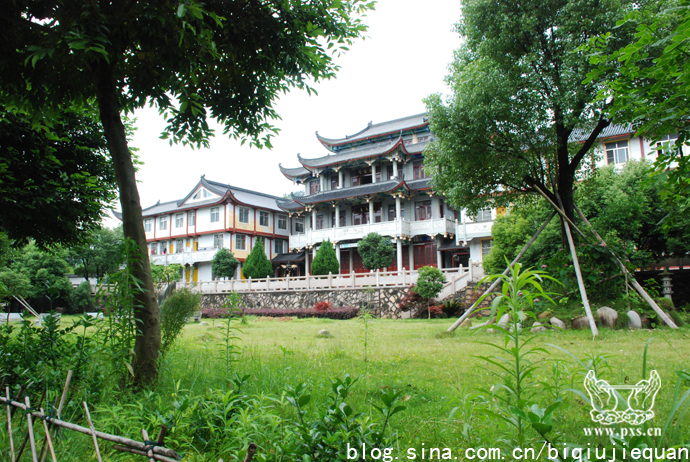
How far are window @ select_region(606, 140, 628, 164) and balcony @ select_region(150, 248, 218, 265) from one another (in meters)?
30.1

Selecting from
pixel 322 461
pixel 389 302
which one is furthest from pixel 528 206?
pixel 322 461

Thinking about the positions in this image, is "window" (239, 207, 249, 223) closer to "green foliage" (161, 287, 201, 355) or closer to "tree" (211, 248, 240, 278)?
"tree" (211, 248, 240, 278)

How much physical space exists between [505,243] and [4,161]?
17887 mm

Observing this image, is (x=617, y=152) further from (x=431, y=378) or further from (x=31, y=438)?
(x=31, y=438)

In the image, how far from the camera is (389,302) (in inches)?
871

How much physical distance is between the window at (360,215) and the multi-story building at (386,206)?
45 millimetres

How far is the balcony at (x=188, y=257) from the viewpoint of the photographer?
126ft

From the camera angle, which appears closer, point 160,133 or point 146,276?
point 146,276

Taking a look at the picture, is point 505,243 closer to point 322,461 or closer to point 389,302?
point 389,302

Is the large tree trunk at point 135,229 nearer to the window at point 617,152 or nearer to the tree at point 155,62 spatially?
the tree at point 155,62

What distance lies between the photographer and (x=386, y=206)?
32.2m

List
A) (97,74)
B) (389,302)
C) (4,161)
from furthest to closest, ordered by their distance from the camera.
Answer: (389,302)
(4,161)
(97,74)

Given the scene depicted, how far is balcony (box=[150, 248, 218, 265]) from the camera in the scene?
126 ft

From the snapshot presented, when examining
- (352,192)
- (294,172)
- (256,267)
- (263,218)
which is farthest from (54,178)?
(263,218)
